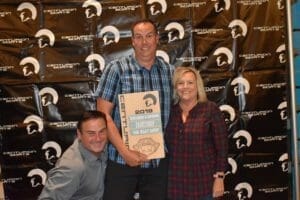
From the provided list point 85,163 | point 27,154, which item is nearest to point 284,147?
point 85,163

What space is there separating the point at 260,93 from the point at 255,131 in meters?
0.32

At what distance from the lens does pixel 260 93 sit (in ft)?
9.16

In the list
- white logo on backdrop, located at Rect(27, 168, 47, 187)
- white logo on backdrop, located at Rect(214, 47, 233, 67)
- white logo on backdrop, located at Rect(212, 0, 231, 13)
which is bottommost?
white logo on backdrop, located at Rect(27, 168, 47, 187)

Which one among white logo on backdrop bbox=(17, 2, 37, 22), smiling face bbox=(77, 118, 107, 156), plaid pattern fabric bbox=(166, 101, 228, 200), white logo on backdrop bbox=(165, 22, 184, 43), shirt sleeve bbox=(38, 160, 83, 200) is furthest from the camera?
white logo on backdrop bbox=(165, 22, 184, 43)

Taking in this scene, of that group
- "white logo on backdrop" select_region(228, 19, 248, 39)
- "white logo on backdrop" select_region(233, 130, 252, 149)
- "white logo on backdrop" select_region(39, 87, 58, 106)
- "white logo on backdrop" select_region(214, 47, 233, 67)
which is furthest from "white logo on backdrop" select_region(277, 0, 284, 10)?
"white logo on backdrop" select_region(39, 87, 58, 106)

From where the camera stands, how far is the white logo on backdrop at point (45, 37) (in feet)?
8.51

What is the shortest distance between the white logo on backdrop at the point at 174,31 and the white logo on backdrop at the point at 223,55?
1.06 ft

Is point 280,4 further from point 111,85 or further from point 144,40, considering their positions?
point 111,85

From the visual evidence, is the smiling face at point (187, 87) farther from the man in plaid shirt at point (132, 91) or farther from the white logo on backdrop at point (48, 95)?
the white logo on backdrop at point (48, 95)

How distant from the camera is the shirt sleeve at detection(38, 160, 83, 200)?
1.62 metres

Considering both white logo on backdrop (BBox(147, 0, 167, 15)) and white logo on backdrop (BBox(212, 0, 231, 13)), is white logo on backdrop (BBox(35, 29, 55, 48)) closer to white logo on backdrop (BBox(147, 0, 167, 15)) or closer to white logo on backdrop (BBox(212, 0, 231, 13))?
white logo on backdrop (BBox(147, 0, 167, 15))

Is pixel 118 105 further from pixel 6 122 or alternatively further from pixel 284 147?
pixel 284 147

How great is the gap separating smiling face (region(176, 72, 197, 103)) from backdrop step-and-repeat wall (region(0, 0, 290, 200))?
2.53 feet

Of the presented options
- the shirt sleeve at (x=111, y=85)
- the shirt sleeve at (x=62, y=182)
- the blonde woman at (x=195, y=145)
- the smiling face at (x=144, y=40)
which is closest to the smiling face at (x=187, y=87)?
the blonde woman at (x=195, y=145)
